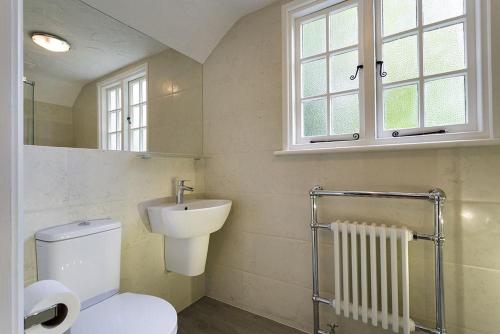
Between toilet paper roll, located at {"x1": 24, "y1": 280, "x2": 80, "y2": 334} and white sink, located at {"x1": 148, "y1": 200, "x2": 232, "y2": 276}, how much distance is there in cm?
76

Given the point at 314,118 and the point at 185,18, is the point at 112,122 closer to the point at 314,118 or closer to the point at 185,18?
the point at 185,18

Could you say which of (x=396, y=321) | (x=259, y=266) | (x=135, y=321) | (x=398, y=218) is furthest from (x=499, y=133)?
(x=135, y=321)

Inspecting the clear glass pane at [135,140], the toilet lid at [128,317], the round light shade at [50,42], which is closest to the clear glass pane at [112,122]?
the clear glass pane at [135,140]

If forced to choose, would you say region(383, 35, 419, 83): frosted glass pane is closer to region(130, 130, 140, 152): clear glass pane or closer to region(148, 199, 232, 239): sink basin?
region(148, 199, 232, 239): sink basin

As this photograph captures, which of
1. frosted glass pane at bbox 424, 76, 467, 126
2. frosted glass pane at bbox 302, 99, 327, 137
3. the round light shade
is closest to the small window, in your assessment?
the round light shade

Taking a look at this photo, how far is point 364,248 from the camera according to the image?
1220mm

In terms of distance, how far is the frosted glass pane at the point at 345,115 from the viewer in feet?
4.75

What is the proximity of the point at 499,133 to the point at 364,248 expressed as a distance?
746 mm

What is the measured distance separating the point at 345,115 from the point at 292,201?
0.61m

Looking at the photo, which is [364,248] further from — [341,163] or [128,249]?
[128,249]

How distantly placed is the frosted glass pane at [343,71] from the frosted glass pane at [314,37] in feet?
0.42

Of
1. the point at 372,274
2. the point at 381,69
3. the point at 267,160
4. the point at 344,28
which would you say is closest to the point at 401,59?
the point at 381,69

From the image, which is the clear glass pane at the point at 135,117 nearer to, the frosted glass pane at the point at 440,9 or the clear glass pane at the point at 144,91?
the clear glass pane at the point at 144,91

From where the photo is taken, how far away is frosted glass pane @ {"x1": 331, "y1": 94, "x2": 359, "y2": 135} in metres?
1.45
